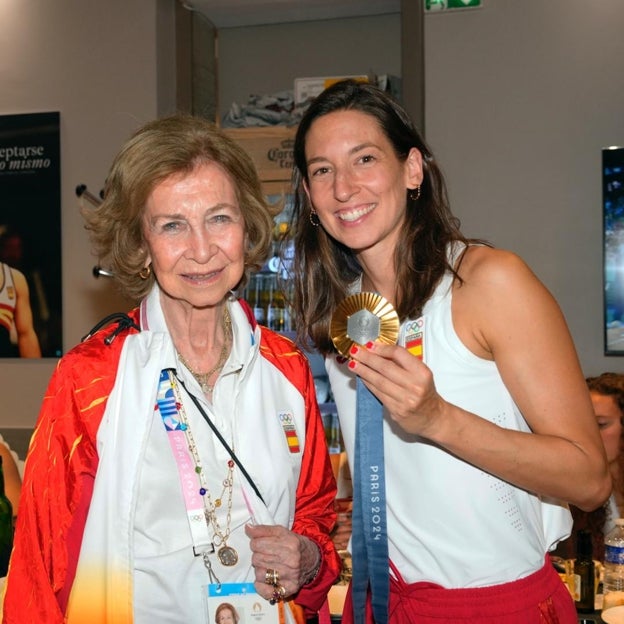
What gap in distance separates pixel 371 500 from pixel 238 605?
1.19 ft

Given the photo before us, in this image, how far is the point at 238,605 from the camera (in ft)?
5.64

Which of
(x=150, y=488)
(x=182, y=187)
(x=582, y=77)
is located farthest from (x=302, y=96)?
(x=150, y=488)

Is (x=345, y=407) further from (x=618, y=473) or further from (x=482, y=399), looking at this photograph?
(x=618, y=473)

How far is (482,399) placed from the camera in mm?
1683

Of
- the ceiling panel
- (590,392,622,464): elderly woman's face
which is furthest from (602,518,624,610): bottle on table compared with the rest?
the ceiling panel

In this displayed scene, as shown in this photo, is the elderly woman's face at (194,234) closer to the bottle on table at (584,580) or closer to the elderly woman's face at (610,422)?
the bottle on table at (584,580)

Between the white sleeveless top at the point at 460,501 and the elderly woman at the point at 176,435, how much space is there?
0.91ft

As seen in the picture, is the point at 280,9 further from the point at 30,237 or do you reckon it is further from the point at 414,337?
the point at 414,337

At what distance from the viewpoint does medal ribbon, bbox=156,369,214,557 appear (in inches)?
66.8

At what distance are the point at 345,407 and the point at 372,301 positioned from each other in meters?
0.38

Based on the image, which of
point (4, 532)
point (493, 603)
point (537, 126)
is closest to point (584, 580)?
point (493, 603)

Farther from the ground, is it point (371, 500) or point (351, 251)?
Answer: point (351, 251)

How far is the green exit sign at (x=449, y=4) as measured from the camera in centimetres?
477

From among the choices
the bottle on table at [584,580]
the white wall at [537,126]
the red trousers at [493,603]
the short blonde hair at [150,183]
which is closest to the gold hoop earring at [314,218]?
the short blonde hair at [150,183]
